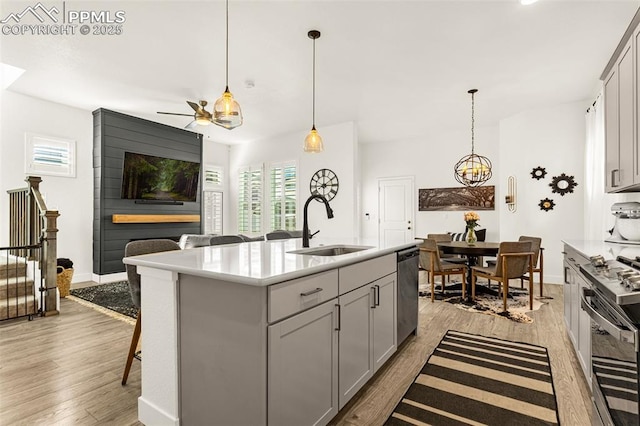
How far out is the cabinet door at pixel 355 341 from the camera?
181 centimetres

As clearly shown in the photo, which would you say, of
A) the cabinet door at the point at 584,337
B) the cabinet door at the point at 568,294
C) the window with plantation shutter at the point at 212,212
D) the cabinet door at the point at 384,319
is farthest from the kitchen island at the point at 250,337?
the window with plantation shutter at the point at 212,212

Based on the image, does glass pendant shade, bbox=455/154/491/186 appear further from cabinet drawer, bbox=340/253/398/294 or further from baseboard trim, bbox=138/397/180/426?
baseboard trim, bbox=138/397/180/426

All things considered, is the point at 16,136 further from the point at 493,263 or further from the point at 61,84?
the point at 493,263

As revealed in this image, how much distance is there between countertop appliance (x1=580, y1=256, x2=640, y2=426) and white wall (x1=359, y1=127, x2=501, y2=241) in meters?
5.24

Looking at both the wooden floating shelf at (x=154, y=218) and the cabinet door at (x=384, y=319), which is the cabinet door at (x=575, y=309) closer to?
the cabinet door at (x=384, y=319)

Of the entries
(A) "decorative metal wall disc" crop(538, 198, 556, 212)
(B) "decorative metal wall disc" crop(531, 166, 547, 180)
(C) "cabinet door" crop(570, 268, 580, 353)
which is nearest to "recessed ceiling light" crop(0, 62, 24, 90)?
(C) "cabinet door" crop(570, 268, 580, 353)

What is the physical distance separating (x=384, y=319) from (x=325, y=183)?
4493 mm

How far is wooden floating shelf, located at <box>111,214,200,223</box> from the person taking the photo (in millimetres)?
5653

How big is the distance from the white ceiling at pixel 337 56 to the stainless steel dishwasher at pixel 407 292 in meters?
2.21

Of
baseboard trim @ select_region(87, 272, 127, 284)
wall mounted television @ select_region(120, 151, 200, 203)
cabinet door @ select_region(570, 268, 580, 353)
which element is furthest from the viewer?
wall mounted television @ select_region(120, 151, 200, 203)

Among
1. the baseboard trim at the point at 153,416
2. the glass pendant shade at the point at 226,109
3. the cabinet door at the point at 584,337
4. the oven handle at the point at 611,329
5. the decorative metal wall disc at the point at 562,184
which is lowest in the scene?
→ the baseboard trim at the point at 153,416

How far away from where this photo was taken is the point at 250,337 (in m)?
1.34

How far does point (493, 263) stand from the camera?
4.96m

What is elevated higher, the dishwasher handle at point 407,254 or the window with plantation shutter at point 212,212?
the window with plantation shutter at point 212,212
